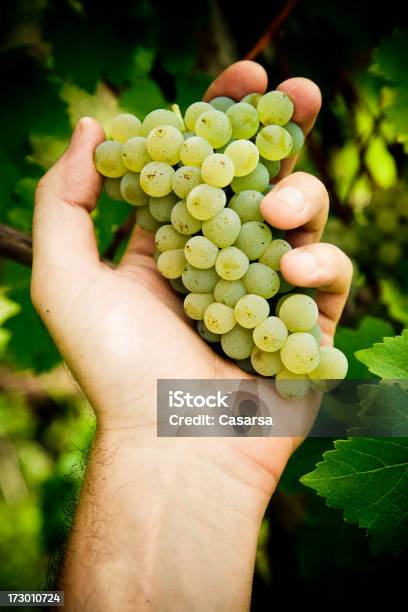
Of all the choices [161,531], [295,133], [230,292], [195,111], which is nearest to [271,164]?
[295,133]

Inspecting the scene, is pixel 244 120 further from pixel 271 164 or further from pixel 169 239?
pixel 169 239

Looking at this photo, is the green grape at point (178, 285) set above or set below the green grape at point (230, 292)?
below

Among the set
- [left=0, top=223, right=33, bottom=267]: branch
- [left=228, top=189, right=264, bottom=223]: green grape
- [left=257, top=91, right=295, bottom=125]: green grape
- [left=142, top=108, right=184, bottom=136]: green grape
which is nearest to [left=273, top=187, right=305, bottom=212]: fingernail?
[left=228, top=189, right=264, bottom=223]: green grape

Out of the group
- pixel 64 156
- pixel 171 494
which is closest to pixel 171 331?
pixel 171 494

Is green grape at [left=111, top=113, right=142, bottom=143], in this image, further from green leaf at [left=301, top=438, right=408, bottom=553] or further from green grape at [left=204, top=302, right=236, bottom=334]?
green leaf at [left=301, top=438, right=408, bottom=553]

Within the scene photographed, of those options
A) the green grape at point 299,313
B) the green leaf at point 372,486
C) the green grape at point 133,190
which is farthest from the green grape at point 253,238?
the green leaf at point 372,486

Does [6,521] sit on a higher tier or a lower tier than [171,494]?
lower

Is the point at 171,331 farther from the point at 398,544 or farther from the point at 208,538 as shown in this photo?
the point at 398,544

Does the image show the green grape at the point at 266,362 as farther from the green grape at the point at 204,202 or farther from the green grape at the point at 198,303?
the green grape at the point at 204,202
